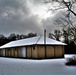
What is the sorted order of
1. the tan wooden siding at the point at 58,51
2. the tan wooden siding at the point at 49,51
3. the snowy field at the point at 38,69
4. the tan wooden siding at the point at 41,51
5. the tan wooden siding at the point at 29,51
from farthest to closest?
1. the tan wooden siding at the point at 58,51
2. the tan wooden siding at the point at 29,51
3. the tan wooden siding at the point at 49,51
4. the tan wooden siding at the point at 41,51
5. the snowy field at the point at 38,69

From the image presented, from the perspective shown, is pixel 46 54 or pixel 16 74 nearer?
pixel 16 74

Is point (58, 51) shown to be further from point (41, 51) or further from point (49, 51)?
point (41, 51)

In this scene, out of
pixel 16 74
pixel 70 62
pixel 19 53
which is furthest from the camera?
pixel 19 53

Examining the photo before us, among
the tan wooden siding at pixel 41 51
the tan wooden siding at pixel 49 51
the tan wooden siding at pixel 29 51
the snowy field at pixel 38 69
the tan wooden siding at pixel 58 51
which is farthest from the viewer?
the tan wooden siding at pixel 58 51

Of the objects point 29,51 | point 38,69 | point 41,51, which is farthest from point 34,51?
point 38,69

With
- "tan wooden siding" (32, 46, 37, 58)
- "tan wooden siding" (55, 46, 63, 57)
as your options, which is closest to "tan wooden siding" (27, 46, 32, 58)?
"tan wooden siding" (32, 46, 37, 58)

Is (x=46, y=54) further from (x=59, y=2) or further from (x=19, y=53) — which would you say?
(x=59, y=2)

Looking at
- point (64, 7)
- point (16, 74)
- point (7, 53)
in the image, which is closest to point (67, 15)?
point (64, 7)

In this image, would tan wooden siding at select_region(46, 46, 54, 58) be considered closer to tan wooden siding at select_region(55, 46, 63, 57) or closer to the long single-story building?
the long single-story building

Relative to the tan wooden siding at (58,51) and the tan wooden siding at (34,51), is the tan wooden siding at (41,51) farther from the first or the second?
the tan wooden siding at (58,51)

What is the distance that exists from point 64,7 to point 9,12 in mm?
6729

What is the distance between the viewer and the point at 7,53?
36250mm

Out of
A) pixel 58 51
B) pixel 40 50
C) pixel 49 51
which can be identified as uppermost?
pixel 40 50

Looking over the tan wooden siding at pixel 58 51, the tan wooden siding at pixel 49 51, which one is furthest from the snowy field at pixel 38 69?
the tan wooden siding at pixel 58 51
